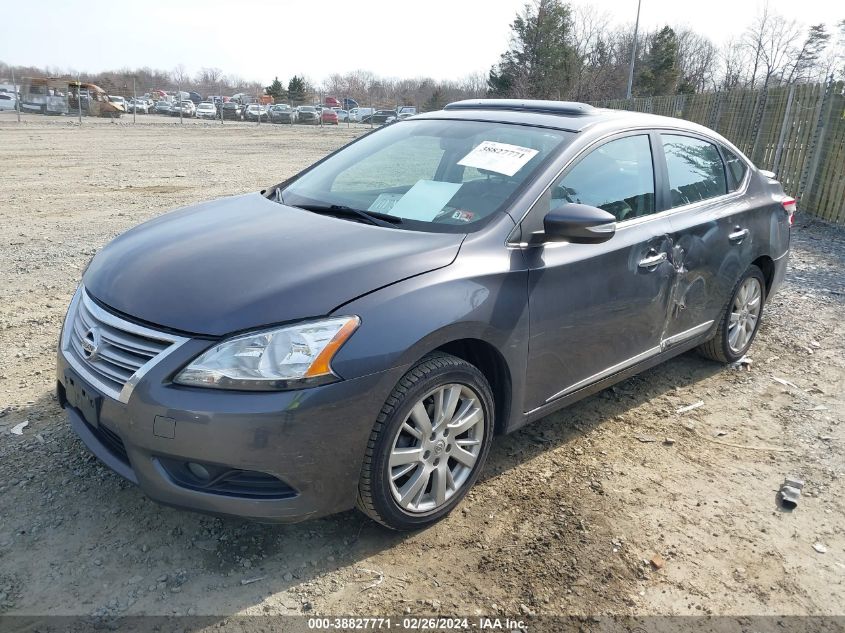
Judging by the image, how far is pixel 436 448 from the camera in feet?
8.83

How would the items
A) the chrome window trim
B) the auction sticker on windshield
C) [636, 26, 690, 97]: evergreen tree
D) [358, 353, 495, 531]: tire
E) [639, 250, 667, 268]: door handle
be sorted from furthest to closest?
1. [636, 26, 690, 97]: evergreen tree
2. [639, 250, 667, 268]: door handle
3. the auction sticker on windshield
4. the chrome window trim
5. [358, 353, 495, 531]: tire

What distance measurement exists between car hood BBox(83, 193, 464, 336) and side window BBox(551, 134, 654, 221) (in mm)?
753

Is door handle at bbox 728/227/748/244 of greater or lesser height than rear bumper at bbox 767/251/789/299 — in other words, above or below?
above

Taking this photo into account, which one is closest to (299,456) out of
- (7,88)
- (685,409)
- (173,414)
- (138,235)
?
(173,414)

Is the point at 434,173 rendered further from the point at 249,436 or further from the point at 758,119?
the point at 758,119

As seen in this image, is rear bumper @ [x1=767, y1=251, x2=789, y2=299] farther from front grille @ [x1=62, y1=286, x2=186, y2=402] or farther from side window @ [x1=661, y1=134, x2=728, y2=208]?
front grille @ [x1=62, y1=286, x2=186, y2=402]

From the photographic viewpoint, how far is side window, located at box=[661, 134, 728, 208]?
12.6 ft

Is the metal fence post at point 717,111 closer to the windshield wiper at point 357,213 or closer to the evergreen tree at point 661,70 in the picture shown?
the windshield wiper at point 357,213

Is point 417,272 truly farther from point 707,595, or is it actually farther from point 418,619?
point 707,595

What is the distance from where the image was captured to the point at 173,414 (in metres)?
2.24

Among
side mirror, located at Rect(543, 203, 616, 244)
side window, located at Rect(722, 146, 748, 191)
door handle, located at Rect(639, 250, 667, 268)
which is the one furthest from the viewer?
side window, located at Rect(722, 146, 748, 191)

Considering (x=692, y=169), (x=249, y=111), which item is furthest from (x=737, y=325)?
(x=249, y=111)

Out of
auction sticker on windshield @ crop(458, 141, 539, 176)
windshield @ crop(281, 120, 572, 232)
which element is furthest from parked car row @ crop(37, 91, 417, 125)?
auction sticker on windshield @ crop(458, 141, 539, 176)

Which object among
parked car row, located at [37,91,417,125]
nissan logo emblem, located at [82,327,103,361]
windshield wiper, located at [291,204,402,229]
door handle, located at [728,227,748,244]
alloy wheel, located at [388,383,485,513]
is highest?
windshield wiper, located at [291,204,402,229]
